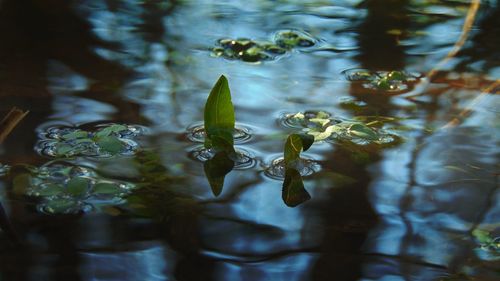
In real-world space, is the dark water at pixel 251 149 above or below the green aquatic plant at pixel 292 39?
below

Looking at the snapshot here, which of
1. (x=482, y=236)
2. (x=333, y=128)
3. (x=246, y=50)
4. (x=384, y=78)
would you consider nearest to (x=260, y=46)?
(x=246, y=50)

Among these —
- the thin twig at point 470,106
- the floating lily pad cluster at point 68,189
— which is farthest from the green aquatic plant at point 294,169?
the thin twig at point 470,106

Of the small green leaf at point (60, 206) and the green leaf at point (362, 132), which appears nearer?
the small green leaf at point (60, 206)

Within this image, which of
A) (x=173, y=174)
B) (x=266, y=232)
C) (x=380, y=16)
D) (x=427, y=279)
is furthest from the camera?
(x=380, y=16)

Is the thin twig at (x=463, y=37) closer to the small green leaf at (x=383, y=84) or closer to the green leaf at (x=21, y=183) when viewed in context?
the small green leaf at (x=383, y=84)

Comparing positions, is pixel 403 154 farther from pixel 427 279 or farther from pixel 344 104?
pixel 427 279

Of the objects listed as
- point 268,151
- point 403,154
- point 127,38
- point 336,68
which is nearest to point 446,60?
point 336,68

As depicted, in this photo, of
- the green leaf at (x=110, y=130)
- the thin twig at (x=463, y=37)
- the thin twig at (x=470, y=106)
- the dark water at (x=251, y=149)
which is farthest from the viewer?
the thin twig at (x=463, y=37)

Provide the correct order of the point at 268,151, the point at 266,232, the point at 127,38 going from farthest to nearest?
the point at 127,38, the point at 268,151, the point at 266,232

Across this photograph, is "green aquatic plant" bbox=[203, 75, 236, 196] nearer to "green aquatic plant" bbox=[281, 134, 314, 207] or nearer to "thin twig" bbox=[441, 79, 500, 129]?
"green aquatic plant" bbox=[281, 134, 314, 207]
